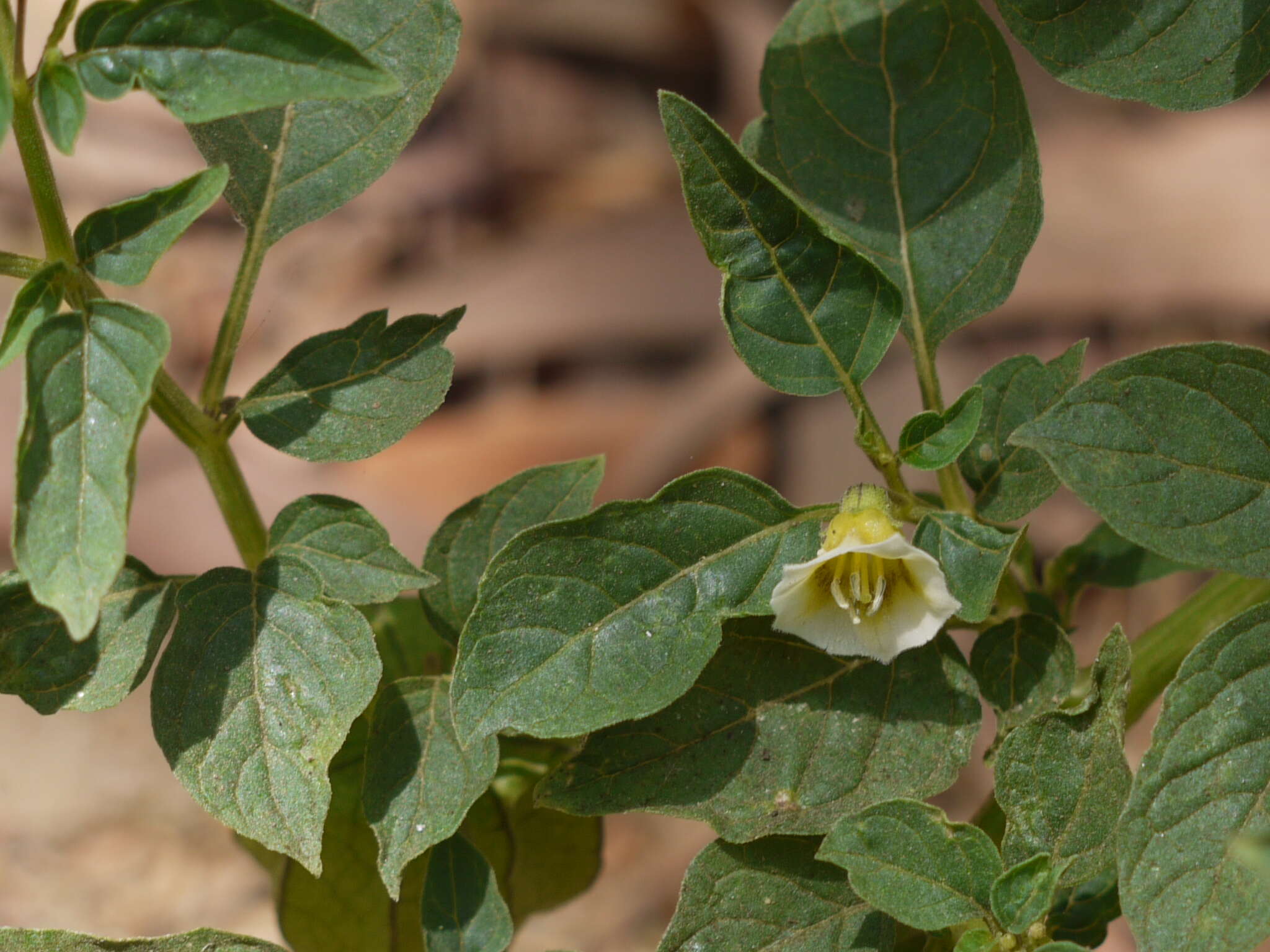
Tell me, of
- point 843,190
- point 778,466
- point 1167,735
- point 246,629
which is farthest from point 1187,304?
point 246,629

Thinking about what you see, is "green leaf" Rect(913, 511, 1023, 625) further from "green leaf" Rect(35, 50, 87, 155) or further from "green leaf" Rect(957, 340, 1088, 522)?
"green leaf" Rect(35, 50, 87, 155)

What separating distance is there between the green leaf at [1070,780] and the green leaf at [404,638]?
575mm

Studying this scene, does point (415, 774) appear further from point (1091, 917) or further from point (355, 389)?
point (1091, 917)

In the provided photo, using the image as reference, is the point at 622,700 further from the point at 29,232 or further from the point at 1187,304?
the point at 29,232

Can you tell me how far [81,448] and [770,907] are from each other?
58 centimetres

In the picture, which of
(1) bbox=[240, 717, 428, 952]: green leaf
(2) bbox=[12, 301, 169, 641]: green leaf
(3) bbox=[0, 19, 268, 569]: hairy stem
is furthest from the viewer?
(1) bbox=[240, 717, 428, 952]: green leaf

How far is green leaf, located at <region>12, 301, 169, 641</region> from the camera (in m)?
0.73

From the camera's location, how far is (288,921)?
4.09 feet

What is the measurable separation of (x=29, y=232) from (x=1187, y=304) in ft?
10.8

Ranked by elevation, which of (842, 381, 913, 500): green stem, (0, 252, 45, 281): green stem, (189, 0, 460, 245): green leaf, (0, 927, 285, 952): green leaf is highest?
(189, 0, 460, 245): green leaf

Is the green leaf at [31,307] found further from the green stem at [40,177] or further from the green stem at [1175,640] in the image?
the green stem at [1175,640]

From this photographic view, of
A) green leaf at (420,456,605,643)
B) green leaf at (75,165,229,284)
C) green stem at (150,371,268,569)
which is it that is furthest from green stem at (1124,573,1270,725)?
green leaf at (75,165,229,284)

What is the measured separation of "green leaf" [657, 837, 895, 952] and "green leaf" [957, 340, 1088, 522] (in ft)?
1.02

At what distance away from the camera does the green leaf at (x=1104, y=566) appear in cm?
122
